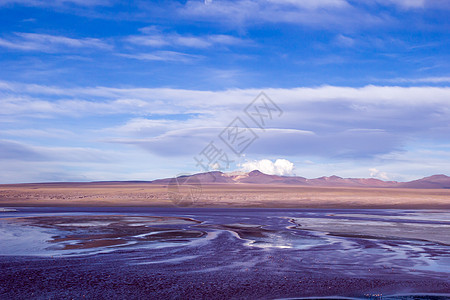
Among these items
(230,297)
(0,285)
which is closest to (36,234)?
(0,285)

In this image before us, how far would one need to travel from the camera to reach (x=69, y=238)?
19.1 metres

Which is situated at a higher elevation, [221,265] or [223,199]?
[223,199]

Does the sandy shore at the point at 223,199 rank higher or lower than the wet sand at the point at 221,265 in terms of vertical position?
higher

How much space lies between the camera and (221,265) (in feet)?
43.4

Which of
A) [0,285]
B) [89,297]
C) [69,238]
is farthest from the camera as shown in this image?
[69,238]

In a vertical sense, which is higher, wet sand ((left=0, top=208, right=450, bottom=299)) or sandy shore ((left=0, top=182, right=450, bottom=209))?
sandy shore ((left=0, top=182, right=450, bottom=209))

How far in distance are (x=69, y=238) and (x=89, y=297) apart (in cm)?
1038

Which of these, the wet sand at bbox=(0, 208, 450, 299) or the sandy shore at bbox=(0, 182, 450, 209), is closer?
the wet sand at bbox=(0, 208, 450, 299)

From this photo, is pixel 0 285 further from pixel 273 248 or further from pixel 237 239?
pixel 237 239

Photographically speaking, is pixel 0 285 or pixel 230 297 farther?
pixel 0 285

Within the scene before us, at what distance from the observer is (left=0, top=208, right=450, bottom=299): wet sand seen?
10250 mm

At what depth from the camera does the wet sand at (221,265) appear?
33.6ft

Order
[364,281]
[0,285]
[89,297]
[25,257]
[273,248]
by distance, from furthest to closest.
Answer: [273,248] < [25,257] < [364,281] < [0,285] < [89,297]

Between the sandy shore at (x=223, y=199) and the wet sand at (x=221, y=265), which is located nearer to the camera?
the wet sand at (x=221, y=265)
